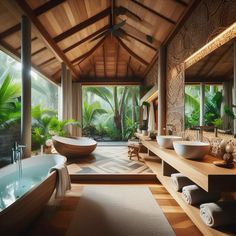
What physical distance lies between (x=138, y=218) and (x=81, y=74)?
20.1 feet

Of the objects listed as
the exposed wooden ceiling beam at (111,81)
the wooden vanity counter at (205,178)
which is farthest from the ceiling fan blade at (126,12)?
the exposed wooden ceiling beam at (111,81)

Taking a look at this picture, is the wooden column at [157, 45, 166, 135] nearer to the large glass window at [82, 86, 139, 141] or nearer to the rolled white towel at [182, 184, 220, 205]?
the rolled white towel at [182, 184, 220, 205]

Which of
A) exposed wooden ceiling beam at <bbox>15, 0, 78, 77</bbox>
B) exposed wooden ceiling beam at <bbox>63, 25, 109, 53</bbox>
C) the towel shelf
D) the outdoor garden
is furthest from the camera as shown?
exposed wooden ceiling beam at <bbox>63, 25, 109, 53</bbox>

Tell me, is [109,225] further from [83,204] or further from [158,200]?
[158,200]

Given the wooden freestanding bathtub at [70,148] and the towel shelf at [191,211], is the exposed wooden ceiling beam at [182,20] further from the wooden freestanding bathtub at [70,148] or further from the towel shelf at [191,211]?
the wooden freestanding bathtub at [70,148]

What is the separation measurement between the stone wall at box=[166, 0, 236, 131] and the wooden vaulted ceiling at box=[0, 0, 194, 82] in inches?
9.3

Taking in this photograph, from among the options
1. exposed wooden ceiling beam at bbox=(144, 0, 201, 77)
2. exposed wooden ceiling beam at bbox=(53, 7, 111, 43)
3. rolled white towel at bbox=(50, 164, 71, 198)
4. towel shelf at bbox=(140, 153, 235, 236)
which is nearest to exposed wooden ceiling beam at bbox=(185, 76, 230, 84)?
exposed wooden ceiling beam at bbox=(144, 0, 201, 77)

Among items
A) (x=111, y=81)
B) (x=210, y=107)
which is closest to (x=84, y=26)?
(x=210, y=107)

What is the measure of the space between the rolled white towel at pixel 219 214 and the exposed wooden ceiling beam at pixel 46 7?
11.8 feet

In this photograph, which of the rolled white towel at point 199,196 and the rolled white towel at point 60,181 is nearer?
the rolled white towel at point 199,196

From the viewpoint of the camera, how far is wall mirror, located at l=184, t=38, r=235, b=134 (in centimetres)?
209

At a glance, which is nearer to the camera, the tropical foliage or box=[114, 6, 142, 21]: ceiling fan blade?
the tropical foliage

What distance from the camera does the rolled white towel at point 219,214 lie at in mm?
1735

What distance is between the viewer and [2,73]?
11.3 meters
